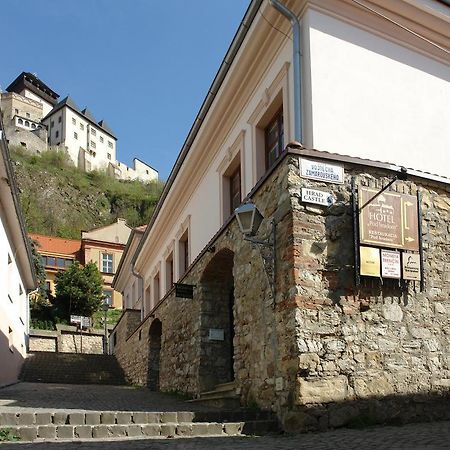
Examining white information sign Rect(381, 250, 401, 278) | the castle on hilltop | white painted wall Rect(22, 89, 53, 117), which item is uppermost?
white painted wall Rect(22, 89, 53, 117)

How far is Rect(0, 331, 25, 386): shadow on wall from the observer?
53.2ft

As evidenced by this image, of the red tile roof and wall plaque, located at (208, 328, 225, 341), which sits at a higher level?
the red tile roof

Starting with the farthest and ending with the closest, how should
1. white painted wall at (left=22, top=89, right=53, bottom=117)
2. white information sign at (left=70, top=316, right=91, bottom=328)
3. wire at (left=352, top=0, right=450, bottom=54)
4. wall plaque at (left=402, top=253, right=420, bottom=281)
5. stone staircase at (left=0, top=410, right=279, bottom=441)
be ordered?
1. white painted wall at (left=22, top=89, right=53, bottom=117)
2. white information sign at (left=70, top=316, right=91, bottom=328)
3. wire at (left=352, top=0, right=450, bottom=54)
4. wall plaque at (left=402, top=253, right=420, bottom=281)
5. stone staircase at (left=0, top=410, right=279, bottom=441)

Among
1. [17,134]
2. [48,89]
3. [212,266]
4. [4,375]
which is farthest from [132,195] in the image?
[212,266]

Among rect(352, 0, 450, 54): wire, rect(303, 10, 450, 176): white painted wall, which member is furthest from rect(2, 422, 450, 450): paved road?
rect(352, 0, 450, 54): wire

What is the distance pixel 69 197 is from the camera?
7819cm

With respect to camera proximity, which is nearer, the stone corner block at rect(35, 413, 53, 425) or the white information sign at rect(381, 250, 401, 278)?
the stone corner block at rect(35, 413, 53, 425)

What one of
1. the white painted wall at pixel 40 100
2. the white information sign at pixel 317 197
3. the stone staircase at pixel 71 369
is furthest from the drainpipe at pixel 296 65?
the white painted wall at pixel 40 100

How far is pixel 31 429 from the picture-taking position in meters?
6.78

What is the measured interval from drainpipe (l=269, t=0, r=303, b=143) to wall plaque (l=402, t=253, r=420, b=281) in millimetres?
2154

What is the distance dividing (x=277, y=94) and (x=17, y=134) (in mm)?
83581

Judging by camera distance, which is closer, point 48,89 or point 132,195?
point 132,195

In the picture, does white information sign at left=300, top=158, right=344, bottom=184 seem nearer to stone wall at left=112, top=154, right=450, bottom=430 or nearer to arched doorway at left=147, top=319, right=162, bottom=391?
stone wall at left=112, top=154, right=450, bottom=430

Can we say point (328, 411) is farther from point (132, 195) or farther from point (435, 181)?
point (132, 195)
